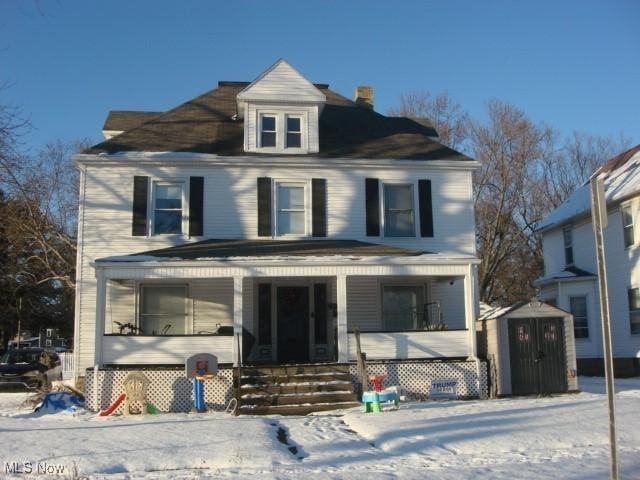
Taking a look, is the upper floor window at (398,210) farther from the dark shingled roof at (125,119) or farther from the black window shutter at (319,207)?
the dark shingled roof at (125,119)

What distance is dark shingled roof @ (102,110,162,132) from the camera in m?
19.9

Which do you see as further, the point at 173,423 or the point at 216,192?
the point at 216,192

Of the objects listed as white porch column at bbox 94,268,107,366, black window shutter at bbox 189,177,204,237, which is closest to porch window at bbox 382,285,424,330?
black window shutter at bbox 189,177,204,237

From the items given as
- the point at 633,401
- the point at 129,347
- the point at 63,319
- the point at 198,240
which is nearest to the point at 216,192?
the point at 198,240

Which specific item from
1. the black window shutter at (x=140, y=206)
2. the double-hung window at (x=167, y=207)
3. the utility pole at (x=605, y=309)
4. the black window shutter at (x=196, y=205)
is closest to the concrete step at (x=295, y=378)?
the black window shutter at (x=196, y=205)

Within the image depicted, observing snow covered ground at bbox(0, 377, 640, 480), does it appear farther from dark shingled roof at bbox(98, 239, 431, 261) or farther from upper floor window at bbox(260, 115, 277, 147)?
upper floor window at bbox(260, 115, 277, 147)

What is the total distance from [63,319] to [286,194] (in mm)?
30951

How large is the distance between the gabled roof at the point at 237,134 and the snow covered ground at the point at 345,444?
7.68 meters

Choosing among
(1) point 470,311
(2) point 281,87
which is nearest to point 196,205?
(2) point 281,87

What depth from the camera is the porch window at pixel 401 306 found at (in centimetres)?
1753

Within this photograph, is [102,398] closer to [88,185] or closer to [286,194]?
[88,185]

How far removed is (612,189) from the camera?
2247cm

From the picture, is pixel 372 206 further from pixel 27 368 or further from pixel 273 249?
pixel 27 368

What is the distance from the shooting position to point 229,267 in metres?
14.6
